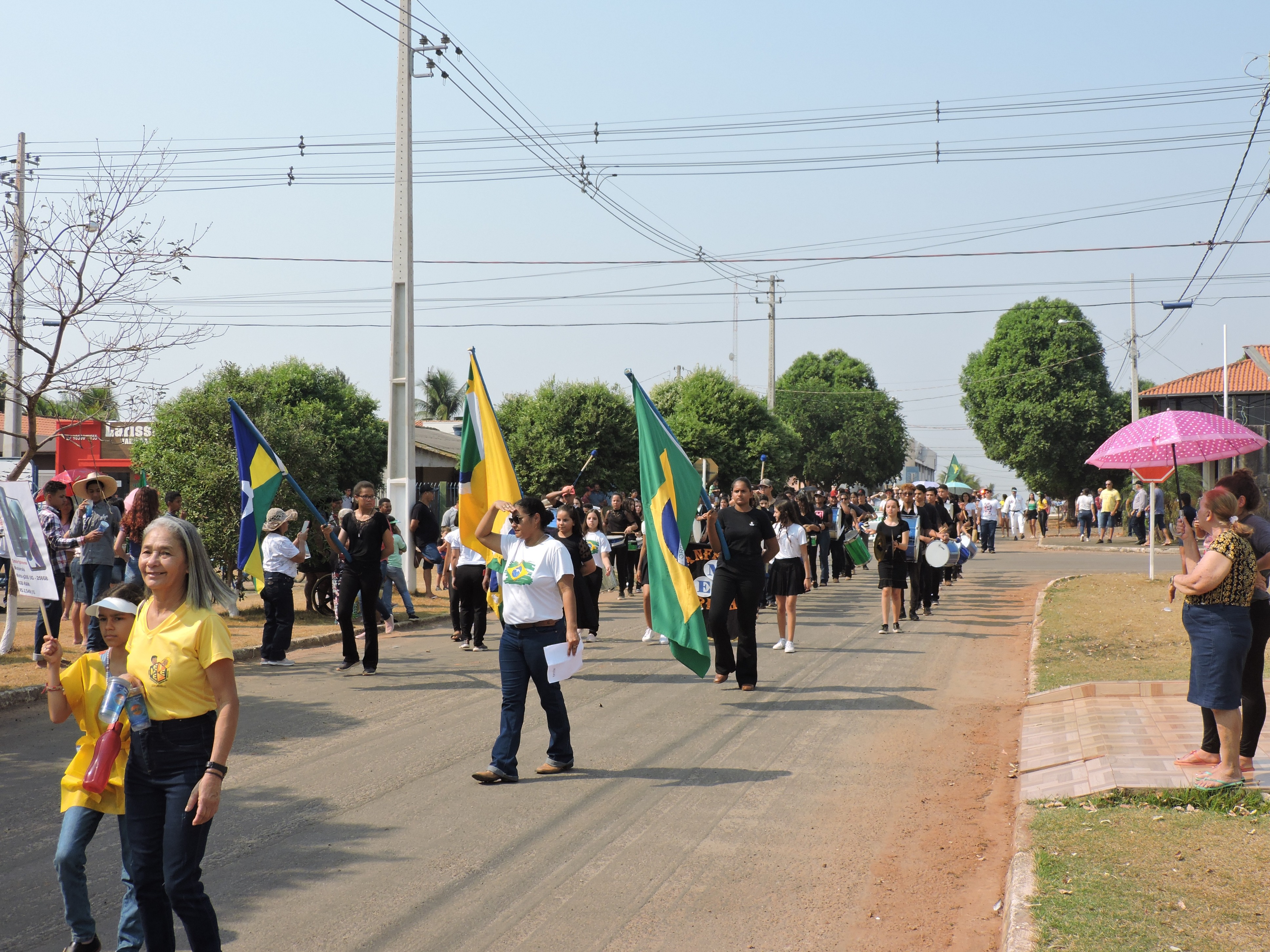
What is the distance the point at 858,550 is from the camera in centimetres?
2295

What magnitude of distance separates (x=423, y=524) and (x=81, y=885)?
1452 centimetres

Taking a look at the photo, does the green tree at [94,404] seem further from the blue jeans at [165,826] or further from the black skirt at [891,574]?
the black skirt at [891,574]

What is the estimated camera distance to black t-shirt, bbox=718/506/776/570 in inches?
410

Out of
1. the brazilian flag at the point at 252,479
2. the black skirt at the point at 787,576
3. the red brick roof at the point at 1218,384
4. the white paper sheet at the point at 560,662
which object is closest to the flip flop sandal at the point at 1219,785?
the white paper sheet at the point at 560,662

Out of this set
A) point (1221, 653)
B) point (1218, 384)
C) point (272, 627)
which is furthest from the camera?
point (1218, 384)

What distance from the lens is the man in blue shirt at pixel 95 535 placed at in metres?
11.7

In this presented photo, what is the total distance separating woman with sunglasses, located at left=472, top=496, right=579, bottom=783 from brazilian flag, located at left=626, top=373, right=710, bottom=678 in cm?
193

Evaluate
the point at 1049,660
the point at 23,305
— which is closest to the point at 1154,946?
the point at 1049,660

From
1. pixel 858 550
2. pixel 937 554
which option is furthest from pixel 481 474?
pixel 858 550

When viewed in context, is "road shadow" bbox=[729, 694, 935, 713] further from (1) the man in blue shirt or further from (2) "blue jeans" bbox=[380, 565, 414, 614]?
(2) "blue jeans" bbox=[380, 565, 414, 614]

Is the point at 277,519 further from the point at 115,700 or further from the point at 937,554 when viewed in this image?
the point at 937,554

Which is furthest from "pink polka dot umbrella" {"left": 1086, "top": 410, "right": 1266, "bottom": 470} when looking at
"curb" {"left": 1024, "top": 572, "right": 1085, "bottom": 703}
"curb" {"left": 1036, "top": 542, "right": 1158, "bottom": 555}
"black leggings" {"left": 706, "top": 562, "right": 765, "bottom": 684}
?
"curb" {"left": 1036, "top": 542, "right": 1158, "bottom": 555}

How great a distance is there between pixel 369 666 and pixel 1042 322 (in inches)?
2107

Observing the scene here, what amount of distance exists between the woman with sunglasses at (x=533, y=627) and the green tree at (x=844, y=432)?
2543 inches
